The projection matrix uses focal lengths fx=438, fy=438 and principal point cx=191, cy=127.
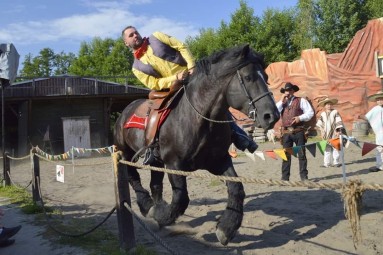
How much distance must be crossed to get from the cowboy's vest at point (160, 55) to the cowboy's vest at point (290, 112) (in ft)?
12.8

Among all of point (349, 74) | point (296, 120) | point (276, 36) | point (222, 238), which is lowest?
point (222, 238)

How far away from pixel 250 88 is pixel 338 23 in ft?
121

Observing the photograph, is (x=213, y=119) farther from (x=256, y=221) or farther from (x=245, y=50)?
(x=256, y=221)

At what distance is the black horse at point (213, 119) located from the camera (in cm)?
413

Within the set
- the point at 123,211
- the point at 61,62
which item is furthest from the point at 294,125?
the point at 61,62

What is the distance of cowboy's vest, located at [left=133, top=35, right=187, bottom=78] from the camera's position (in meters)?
5.38

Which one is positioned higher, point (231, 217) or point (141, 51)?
point (141, 51)

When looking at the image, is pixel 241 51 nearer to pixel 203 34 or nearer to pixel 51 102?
pixel 51 102

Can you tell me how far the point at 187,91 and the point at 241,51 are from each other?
0.91 meters

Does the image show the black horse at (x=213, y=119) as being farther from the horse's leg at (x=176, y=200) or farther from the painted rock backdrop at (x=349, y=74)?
the painted rock backdrop at (x=349, y=74)

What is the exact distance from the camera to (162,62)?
5383mm

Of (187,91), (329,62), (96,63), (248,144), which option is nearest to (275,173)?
(248,144)

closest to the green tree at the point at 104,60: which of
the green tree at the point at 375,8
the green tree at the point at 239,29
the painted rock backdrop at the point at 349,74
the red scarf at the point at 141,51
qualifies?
the green tree at the point at 239,29

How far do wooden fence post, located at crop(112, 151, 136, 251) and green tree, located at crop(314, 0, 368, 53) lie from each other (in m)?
35.9
